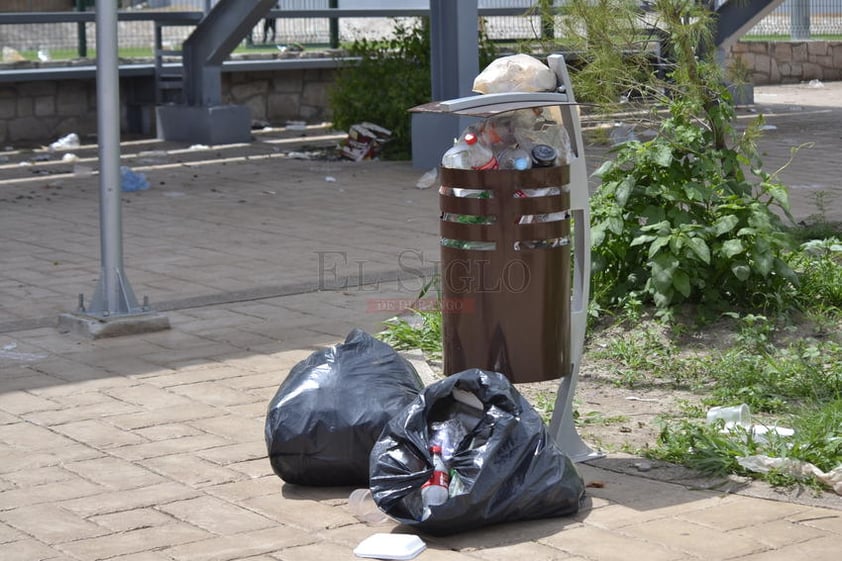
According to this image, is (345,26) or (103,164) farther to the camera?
(345,26)

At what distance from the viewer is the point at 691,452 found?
4730 millimetres

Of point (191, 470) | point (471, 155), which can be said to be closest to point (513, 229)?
point (471, 155)

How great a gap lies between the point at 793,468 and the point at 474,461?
3.91ft

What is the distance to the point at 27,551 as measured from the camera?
403cm

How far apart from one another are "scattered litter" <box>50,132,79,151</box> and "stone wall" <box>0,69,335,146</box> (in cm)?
60

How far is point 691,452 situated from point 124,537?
199 cm

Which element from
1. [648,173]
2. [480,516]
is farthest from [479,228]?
[648,173]

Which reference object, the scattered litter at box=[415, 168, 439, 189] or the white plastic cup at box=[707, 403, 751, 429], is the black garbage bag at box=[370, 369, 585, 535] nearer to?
the white plastic cup at box=[707, 403, 751, 429]

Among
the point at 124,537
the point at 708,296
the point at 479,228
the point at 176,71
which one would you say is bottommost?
the point at 124,537

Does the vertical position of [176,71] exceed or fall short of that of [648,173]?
it exceeds it

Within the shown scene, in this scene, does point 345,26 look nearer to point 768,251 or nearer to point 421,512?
point 768,251

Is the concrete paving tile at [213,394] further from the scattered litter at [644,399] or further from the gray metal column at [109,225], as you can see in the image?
the scattered litter at [644,399]

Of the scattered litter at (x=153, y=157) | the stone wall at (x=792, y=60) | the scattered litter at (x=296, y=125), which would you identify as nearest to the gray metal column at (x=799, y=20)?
the stone wall at (x=792, y=60)

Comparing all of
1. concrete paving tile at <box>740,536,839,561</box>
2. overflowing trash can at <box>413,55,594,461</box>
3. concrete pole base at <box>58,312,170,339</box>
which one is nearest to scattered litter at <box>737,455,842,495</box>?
concrete paving tile at <box>740,536,839,561</box>
